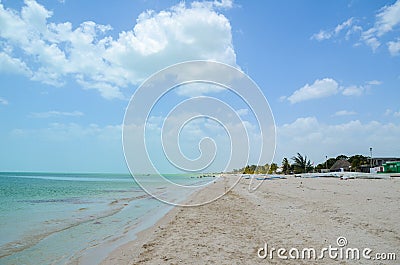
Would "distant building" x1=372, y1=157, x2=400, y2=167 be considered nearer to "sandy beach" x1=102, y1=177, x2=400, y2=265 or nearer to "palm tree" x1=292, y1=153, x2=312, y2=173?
"palm tree" x1=292, y1=153, x2=312, y2=173

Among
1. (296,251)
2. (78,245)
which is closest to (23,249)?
(78,245)

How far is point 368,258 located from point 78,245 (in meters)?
7.86

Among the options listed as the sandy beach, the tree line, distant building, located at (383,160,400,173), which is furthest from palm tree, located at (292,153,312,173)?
the sandy beach

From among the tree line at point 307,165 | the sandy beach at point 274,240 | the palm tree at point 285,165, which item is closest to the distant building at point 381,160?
the tree line at point 307,165

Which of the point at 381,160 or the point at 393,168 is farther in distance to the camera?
the point at 381,160

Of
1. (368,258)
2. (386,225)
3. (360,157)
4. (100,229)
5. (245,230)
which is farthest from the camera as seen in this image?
(360,157)

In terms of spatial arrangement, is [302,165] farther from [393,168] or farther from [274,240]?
[274,240]

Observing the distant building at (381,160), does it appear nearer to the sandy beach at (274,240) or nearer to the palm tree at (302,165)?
the palm tree at (302,165)

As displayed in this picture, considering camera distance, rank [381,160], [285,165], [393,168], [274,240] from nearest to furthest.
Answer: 1. [274,240]
2. [393,168]
3. [381,160]
4. [285,165]

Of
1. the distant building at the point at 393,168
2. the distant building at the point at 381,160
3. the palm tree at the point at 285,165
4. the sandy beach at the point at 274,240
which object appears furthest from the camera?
the palm tree at the point at 285,165

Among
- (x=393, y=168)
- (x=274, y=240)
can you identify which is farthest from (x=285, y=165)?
(x=274, y=240)

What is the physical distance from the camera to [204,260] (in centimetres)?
608

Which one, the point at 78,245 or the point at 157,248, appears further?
the point at 78,245

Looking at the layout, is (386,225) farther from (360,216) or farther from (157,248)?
(157,248)
